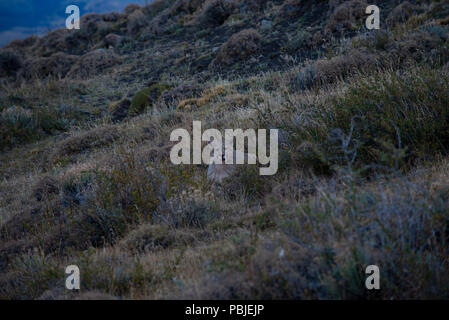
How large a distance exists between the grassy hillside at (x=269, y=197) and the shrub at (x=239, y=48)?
2.25m

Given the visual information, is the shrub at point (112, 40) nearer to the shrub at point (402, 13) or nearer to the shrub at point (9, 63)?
the shrub at point (9, 63)

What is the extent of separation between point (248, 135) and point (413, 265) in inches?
153

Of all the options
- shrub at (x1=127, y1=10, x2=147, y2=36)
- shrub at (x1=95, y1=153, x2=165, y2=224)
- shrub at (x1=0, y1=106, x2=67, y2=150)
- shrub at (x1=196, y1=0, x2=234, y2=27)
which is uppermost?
shrub at (x1=127, y1=10, x2=147, y2=36)

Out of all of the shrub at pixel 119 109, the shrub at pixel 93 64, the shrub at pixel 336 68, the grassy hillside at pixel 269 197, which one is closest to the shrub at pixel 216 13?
the shrub at pixel 93 64

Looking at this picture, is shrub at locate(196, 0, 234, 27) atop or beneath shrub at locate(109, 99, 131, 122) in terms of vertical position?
atop

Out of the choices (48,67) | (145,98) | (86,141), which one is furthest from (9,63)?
(86,141)

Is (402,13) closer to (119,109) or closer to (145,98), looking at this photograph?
(145,98)

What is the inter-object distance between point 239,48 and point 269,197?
1109 cm

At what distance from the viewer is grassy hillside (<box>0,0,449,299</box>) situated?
8.73 ft

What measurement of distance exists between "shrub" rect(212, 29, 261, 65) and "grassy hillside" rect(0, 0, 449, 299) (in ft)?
7.38

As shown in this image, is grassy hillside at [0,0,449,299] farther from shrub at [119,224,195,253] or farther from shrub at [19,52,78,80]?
shrub at [19,52,78,80]

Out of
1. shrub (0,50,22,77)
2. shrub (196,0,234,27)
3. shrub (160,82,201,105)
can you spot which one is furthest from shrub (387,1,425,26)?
shrub (0,50,22,77)

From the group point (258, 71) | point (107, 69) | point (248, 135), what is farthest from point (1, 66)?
point (248, 135)

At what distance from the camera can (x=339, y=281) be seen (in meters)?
2.51
